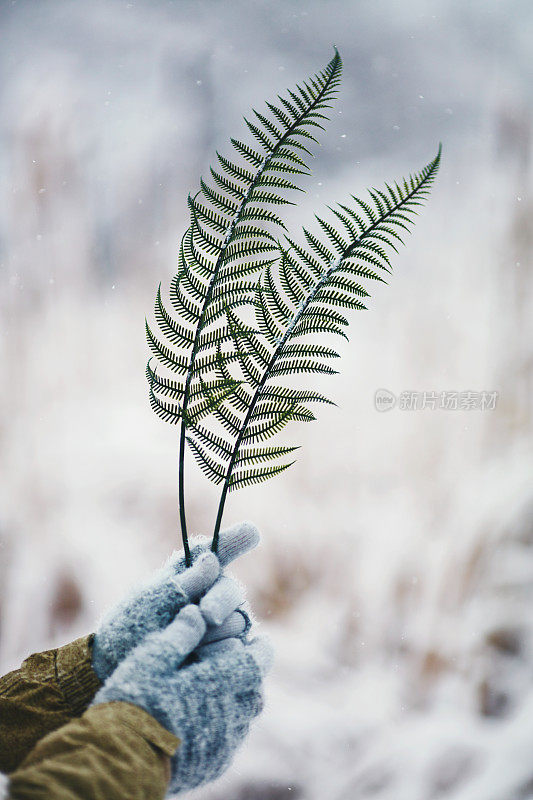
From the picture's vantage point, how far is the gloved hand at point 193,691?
0.58 metres

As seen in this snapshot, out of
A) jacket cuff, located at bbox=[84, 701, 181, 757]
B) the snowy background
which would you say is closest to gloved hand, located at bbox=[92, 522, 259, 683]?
jacket cuff, located at bbox=[84, 701, 181, 757]


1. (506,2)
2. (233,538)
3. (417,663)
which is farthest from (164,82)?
(417,663)

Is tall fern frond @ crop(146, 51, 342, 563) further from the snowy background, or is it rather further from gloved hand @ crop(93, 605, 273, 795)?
the snowy background

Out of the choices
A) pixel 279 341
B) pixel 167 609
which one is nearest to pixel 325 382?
pixel 279 341

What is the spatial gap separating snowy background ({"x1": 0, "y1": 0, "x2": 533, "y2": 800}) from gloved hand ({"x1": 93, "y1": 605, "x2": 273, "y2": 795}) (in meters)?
0.85

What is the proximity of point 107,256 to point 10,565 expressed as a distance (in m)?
0.80

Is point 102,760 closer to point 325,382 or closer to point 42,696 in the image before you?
point 42,696

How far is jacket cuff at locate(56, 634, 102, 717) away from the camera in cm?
69

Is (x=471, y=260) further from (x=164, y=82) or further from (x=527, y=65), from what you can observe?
(x=164, y=82)

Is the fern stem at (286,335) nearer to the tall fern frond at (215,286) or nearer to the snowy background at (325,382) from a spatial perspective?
the tall fern frond at (215,286)

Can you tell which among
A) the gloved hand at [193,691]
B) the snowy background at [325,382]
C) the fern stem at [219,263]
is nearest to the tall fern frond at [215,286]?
the fern stem at [219,263]

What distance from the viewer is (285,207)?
4.88 ft

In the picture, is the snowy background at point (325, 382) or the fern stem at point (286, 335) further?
the snowy background at point (325, 382)

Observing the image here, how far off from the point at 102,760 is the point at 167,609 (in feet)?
0.62
